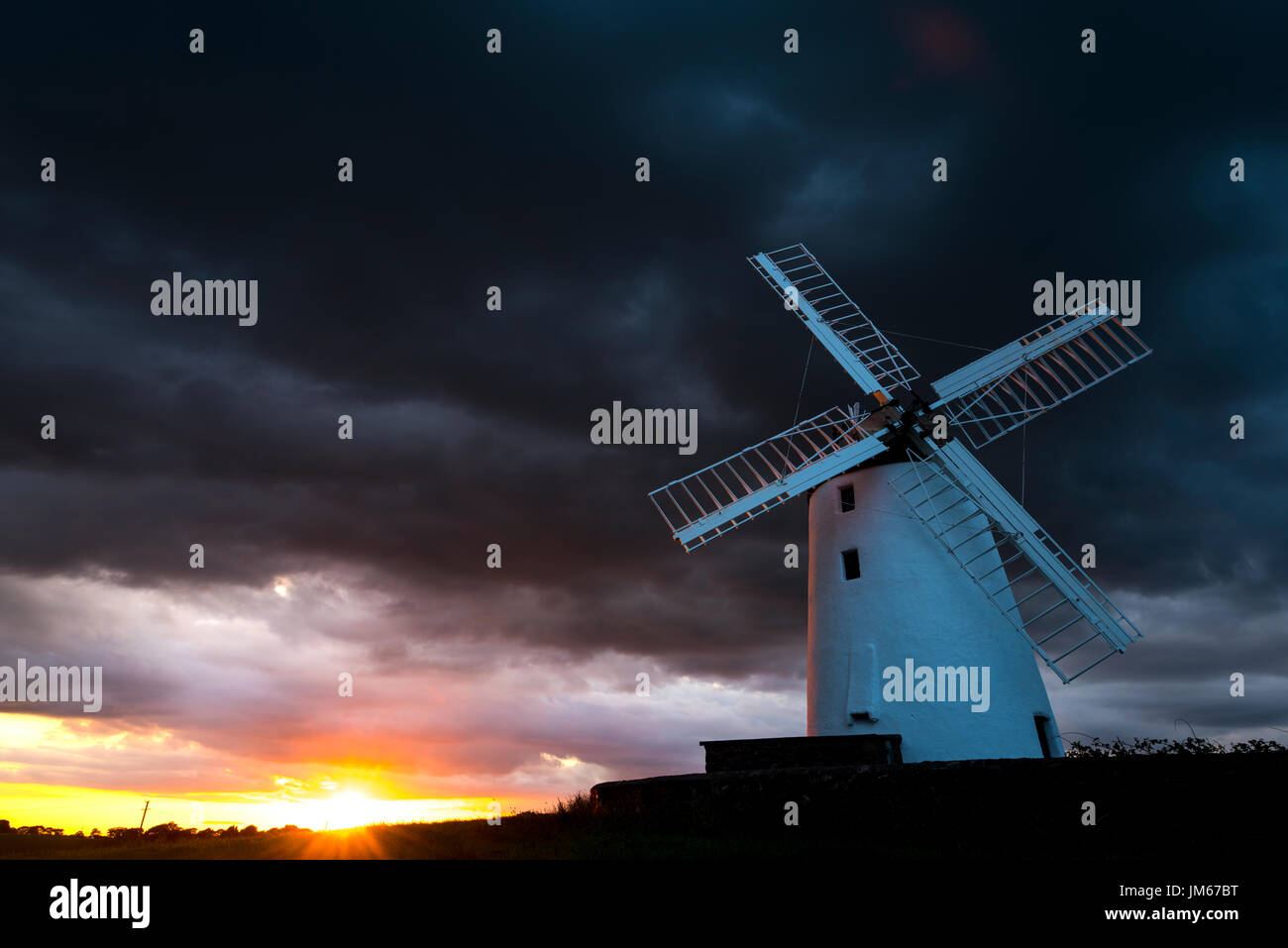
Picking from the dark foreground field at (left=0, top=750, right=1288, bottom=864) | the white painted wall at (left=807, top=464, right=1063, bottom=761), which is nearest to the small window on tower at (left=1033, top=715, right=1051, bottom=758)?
the white painted wall at (left=807, top=464, right=1063, bottom=761)

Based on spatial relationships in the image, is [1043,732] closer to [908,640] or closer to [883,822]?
[908,640]

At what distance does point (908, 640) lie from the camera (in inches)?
716

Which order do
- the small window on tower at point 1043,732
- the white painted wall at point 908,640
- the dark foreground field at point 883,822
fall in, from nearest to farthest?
the dark foreground field at point 883,822, the white painted wall at point 908,640, the small window on tower at point 1043,732

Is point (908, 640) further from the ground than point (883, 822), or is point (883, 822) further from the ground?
point (908, 640)

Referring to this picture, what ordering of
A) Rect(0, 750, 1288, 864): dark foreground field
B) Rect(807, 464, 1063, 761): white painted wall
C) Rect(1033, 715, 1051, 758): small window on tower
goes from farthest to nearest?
Rect(1033, 715, 1051, 758): small window on tower, Rect(807, 464, 1063, 761): white painted wall, Rect(0, 750, 1288, 864): dark foreground field

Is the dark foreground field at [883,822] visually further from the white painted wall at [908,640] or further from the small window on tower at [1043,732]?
the small window on tower at [1043,732]

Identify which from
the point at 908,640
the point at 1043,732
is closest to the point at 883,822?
the point at 908,640

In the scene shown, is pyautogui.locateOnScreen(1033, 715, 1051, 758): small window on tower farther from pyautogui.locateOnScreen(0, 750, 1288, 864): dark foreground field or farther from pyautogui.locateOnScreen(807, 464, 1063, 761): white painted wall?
pyautogui.locateOnScreen(0, 750, 1288, 864): dark foreground field

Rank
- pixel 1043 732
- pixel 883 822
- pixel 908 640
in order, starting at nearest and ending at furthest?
pixel 883 822
pixel 908 640
pixel 1043 732

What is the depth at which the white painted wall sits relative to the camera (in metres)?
17.6

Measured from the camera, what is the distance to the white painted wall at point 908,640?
A: 1759cm

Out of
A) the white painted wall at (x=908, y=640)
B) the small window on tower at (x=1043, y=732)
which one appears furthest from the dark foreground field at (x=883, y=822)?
the small window on tower at (x=1043, y=732)
